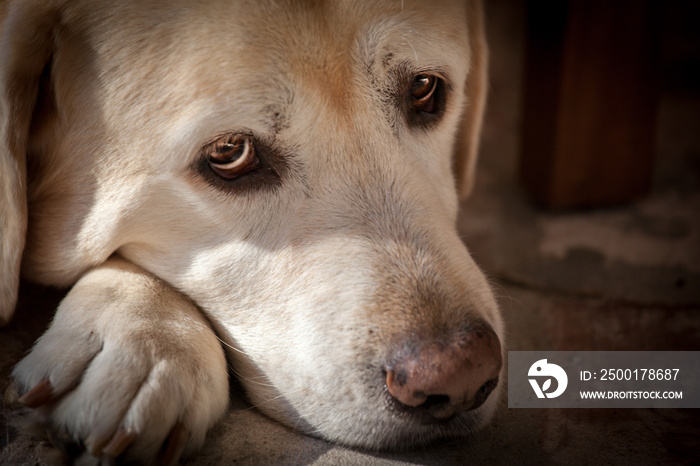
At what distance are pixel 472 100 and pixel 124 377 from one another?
82.2 inches

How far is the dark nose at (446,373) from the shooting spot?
1.75 metres

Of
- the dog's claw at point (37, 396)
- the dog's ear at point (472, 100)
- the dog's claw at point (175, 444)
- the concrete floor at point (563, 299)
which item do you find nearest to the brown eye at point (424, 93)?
the dog's ear at point (472, 100)

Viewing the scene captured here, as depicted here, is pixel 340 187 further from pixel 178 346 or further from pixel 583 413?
pixel 583 413

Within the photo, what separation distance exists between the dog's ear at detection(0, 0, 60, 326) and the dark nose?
4.36 ft

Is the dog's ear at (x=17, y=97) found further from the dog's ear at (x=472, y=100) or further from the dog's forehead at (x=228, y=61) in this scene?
the dog's ear at (x=472, y=100)

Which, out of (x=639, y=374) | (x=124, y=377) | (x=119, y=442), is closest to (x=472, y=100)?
(x=639, y=374)

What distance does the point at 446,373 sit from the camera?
1743mm

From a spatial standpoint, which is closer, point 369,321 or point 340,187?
point 369,321

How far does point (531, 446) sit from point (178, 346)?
1.18 m

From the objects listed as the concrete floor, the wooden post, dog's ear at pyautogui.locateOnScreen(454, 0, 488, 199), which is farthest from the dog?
the wooden post

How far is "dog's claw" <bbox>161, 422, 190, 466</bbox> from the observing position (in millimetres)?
1744

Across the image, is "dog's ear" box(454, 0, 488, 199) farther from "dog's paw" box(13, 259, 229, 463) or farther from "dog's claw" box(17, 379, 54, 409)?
"dog's claw" box(17, 379, 54, 409)

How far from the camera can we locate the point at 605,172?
4.15 metres

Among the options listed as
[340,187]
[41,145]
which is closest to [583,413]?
[340,187]
